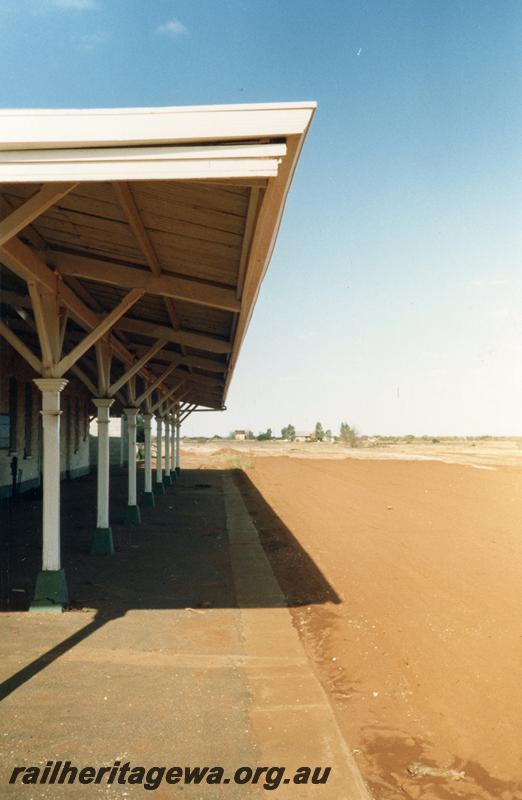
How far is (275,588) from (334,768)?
501 cm

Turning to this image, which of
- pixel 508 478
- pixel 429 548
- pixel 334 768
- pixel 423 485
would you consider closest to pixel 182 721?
pixel 334 768

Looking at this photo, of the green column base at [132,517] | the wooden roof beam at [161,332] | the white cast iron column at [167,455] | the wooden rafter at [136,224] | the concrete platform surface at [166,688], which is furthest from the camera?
the white cast iron column at [167,455]

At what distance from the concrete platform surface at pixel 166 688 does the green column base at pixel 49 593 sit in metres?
0.14

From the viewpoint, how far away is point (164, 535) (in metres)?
13.2

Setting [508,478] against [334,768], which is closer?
[334,768]

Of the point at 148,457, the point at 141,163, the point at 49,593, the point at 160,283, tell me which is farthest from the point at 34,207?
the point at 148,457

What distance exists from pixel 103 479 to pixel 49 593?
3226 millimetres

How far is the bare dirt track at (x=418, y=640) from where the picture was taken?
13.2ft

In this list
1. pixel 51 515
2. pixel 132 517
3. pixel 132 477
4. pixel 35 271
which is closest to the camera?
pixel 35 271

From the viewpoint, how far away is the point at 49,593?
716 cm

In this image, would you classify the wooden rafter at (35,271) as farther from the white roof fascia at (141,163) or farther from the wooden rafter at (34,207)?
the white roof fascia at (141,163)

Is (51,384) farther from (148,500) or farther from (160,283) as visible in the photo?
(148,500)

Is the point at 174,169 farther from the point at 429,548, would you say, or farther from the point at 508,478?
the point at 508,478

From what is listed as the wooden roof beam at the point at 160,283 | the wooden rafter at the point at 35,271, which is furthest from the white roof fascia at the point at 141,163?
the wooden roof beam at the point at 160,283
